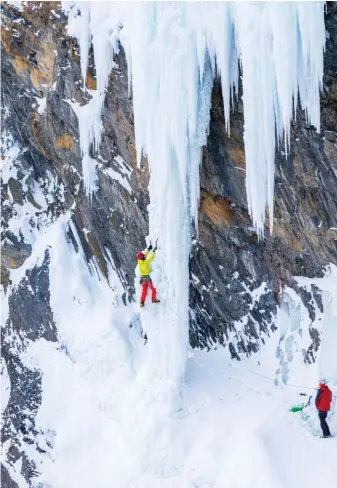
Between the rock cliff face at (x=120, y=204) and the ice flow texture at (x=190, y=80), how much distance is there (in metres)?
0.28

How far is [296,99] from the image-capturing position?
6.39 m

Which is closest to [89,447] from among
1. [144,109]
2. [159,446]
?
[159,446]

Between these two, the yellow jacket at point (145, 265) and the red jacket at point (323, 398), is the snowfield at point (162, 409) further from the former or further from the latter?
the yellow jacket at point (145, 265)

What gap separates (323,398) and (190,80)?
436 cm

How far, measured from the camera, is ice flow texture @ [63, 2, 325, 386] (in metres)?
6.23

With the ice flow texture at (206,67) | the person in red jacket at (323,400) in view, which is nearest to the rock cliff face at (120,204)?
the ice flow texture at (206,67)

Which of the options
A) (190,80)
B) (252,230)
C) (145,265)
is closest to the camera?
(190,80)

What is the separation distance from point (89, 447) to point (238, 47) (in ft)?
21.3

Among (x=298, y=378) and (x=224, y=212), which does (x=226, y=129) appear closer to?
(x=224, y=212)

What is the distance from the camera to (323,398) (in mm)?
7113

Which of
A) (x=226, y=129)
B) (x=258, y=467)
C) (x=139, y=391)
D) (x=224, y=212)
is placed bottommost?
(x=258, y=467)

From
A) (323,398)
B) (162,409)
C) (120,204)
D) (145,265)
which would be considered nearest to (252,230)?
(145,265)

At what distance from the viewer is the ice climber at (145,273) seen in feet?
27.2

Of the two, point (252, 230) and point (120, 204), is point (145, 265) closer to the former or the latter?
point (252, 230)
